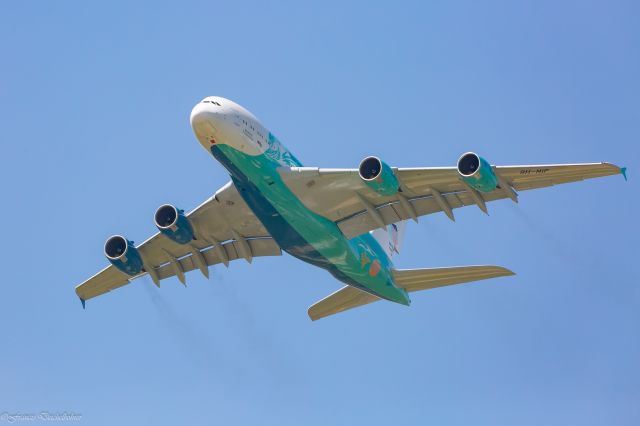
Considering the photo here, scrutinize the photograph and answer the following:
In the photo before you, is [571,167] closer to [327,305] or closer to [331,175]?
[331,175]

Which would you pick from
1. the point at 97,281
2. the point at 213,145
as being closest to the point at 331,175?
the point at 213,145

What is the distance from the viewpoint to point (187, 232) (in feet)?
137

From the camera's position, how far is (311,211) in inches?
1566

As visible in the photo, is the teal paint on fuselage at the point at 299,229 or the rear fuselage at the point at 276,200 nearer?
the rear fuselage at the point at 276,200

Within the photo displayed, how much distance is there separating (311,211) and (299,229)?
77cm

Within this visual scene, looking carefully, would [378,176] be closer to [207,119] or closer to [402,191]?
[402,191]

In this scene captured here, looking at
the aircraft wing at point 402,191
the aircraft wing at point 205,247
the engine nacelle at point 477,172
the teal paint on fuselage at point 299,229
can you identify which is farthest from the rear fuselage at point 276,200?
the engine nacelle at point 477,172

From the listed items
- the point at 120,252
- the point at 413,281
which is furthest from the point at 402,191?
the point at 120,252

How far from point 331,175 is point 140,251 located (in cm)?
927

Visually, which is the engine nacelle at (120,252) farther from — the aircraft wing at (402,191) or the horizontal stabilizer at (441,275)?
the horizontal stabilizer at (441,275)

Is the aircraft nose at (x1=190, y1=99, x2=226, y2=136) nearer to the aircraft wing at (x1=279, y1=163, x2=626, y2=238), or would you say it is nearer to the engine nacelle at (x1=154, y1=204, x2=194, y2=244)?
the aircraft wing at (x1=279, y1=163, x2=626, y2=238)

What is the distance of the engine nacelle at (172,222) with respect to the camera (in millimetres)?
41406

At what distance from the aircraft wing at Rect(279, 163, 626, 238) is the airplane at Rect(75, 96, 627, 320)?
0.04m

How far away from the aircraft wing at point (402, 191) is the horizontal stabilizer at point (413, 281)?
104 inches
